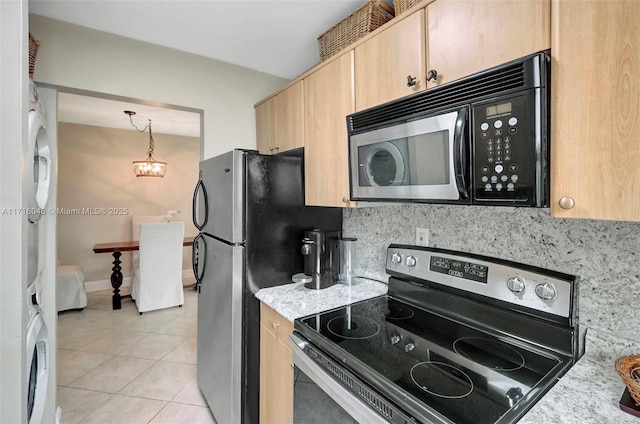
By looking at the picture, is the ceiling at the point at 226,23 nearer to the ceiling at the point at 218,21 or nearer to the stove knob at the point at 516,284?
the ceiling at the point at 218,21

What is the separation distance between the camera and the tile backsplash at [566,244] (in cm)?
94

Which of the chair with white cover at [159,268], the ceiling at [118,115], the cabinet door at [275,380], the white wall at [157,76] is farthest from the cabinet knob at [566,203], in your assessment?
the chair with white cover at [159,268]

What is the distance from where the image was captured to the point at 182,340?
9.99ft

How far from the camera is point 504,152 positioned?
0.88 meters

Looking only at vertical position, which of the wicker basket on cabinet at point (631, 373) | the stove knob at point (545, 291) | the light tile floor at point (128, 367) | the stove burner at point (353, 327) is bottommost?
the light tile floor at point (128, 367)

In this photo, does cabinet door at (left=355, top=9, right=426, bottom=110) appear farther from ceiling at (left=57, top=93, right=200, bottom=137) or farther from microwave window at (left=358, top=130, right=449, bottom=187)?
ceiling at (left=57, top=93, right=200, bottom=137)

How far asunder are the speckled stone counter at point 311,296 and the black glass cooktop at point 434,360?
8 centimetres

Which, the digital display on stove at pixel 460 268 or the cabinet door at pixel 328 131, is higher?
the cabinet door at pixel 328 131

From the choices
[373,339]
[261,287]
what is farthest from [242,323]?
[373,339]

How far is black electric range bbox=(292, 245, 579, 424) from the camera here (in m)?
0.81

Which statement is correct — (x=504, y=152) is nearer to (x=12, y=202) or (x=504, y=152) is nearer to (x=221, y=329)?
(x=12, y=202)

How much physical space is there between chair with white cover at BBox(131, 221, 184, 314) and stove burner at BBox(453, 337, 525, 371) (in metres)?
3.49

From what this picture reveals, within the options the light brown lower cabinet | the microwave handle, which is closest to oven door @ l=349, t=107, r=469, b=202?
the microwave handle

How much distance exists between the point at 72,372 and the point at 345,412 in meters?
2.59
